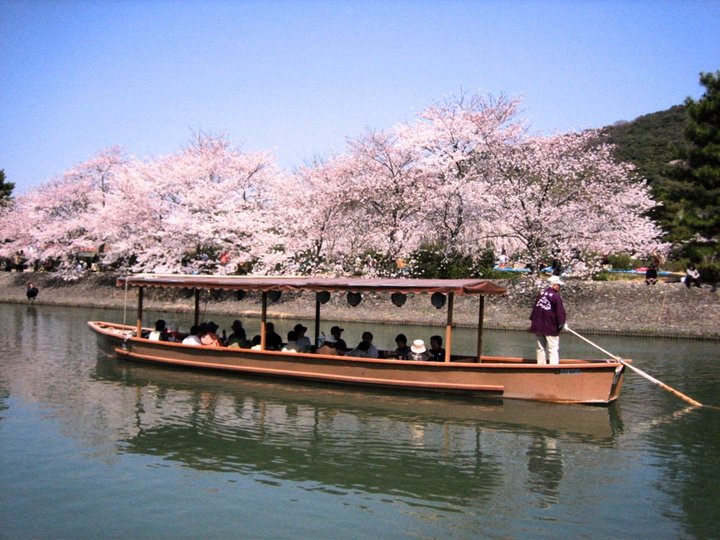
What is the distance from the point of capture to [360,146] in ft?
113

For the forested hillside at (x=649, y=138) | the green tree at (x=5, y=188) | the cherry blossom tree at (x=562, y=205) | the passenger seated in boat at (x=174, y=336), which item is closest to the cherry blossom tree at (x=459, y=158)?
the cherry blossom tree at (x=562, y=205)

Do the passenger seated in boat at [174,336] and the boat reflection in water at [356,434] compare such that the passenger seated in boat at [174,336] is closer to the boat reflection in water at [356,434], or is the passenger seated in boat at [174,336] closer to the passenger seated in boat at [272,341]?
the boat reflection in water at [356,434]

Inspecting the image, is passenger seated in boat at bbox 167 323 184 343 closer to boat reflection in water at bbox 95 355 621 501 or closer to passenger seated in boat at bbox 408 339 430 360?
boat reflection in water at bbox 95 355 621 501

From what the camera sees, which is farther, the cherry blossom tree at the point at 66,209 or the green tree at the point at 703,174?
the cherry blossom tree at the point at 66,209

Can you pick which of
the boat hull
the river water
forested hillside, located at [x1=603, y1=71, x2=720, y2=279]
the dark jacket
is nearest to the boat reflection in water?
the river water

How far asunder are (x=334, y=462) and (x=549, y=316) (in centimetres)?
589

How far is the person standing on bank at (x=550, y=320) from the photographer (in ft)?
46.7

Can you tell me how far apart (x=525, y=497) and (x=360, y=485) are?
2103mm

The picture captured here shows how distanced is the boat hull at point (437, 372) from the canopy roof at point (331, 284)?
4.85ft

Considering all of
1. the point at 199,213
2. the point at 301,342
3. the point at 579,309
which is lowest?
the point at 301,342

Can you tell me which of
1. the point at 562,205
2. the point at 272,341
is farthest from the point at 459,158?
the point at 272,341

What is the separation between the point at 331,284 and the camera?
52.2 ft

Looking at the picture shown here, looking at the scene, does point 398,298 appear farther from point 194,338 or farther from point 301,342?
point 194,338

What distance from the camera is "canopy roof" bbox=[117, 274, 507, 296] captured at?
48.3 ft
